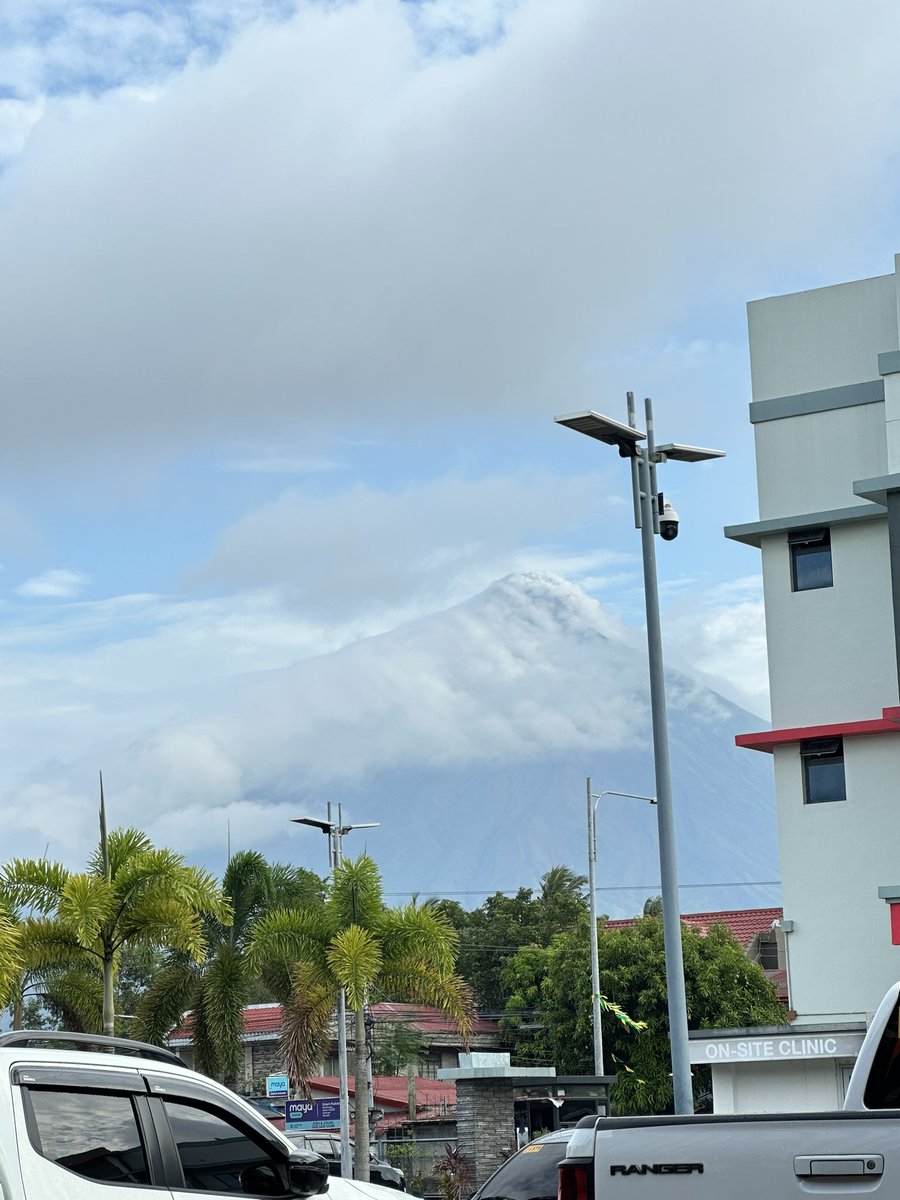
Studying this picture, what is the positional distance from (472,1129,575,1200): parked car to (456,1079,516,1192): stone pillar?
17.3 metres

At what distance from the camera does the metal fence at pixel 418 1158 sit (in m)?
40.4

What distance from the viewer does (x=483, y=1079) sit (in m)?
32.3

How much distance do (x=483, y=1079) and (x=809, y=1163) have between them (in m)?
27.8

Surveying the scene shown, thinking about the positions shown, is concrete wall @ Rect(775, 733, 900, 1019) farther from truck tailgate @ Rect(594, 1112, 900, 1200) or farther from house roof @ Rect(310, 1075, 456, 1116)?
house roof @ Rect(310, 1075, 456, 1116)

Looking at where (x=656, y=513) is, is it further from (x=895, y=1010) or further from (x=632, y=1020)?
(x=632, y=1020)

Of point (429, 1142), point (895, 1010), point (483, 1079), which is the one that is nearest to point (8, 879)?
point (483, 1079)

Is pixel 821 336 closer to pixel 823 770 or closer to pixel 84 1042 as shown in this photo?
pixel 823 770

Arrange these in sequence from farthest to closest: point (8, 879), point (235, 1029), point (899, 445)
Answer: point (235, 1029) → point (899, 445) → point (8, 879)

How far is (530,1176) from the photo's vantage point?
14688 millimetres

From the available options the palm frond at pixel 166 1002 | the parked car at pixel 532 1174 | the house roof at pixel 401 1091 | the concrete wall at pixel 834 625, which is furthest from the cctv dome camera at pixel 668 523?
the house roof at pixel 401 1091

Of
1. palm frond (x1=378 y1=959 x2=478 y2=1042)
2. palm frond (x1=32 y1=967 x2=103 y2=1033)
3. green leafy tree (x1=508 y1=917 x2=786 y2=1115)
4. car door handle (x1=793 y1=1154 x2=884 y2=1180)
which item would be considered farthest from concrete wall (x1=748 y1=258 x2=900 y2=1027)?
car door handle (x1=793 y1=1154 x2=884 y2=1180)

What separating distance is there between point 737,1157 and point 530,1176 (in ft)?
31.3

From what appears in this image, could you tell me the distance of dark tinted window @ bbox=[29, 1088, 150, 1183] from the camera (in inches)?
320

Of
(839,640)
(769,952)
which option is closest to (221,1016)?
(839,640)
